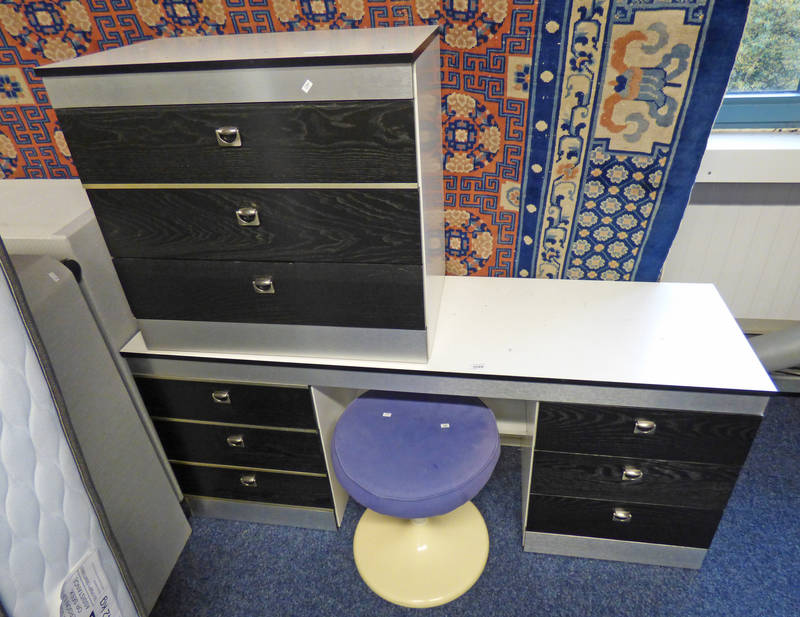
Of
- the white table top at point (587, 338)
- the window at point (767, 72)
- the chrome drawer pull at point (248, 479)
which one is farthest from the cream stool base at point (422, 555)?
the window at point (767, 72)

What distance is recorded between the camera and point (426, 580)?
1.50m

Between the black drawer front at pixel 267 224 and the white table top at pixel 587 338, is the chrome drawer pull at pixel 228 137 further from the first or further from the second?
the white table top at pixel 587 338

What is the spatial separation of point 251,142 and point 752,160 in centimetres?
143

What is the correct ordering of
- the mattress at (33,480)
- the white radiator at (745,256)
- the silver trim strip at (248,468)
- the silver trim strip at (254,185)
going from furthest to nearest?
the white radiator at (745,256), the silver trim strip at (248,468), the silver trim strip at (254,185), the mattress at (33,480)

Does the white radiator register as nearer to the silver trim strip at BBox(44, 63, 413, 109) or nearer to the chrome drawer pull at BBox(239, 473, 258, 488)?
the silver trim strip at BBox(44, 63, 413, 109)

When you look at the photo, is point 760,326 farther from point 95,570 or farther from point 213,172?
point 95,570

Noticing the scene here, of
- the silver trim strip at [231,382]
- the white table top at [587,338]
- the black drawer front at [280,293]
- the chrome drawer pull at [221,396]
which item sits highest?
the black drawer front at [280,293]

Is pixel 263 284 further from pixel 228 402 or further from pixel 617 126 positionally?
pixel 617 126

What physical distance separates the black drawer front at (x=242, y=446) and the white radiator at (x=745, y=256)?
1.30m

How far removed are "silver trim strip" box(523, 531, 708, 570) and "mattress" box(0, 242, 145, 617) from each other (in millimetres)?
1149

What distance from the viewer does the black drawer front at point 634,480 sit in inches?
52.5

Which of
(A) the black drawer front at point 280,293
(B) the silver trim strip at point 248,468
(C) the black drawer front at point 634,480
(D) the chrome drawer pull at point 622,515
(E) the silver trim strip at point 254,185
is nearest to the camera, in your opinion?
(E) the silver trim strip at point 254,185

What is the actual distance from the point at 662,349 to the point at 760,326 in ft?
3.42

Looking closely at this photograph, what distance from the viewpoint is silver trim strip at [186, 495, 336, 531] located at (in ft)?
5.42
